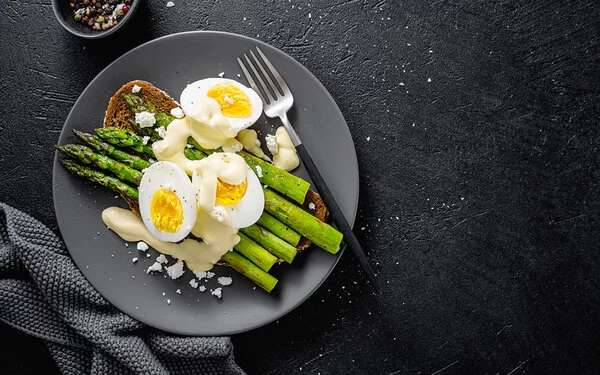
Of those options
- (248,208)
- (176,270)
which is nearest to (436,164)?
(248,208)

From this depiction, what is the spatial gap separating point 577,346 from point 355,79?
1653 mm

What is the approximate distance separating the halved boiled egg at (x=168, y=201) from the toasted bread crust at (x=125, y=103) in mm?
311

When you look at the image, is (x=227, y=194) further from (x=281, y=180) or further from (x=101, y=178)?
(x=101, y=178)

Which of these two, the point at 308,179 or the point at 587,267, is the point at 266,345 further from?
the point at 587,267

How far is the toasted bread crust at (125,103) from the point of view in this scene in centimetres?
264

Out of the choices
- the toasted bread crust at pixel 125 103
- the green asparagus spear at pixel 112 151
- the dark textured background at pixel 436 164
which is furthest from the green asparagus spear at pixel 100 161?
the dark textured background at pixel 436 164

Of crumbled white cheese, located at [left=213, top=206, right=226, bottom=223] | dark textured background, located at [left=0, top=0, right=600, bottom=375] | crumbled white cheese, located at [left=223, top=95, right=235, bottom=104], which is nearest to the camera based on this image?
crumbled white cheese, located at [left=213, top=206, right=226, bottom=223]

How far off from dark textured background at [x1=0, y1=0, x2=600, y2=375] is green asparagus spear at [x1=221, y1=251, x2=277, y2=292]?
0.98 feet

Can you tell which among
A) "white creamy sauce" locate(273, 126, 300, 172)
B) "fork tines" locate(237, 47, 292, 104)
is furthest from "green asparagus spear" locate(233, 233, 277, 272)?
"fork tines" locate(237, 47, 292, 104)

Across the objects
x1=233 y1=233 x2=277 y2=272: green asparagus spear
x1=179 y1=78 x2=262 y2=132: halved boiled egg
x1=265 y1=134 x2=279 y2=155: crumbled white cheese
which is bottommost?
x1=233 y1=233 x2=277 y2=272: green asparagus spear

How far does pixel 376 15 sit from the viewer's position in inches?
110

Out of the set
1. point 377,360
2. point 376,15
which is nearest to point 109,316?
point 377,360

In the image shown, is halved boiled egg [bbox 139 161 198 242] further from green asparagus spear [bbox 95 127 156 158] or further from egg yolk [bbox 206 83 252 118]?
egg yolk [bbox 206 83 252 118]

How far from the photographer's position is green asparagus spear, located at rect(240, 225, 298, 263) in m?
2.58
